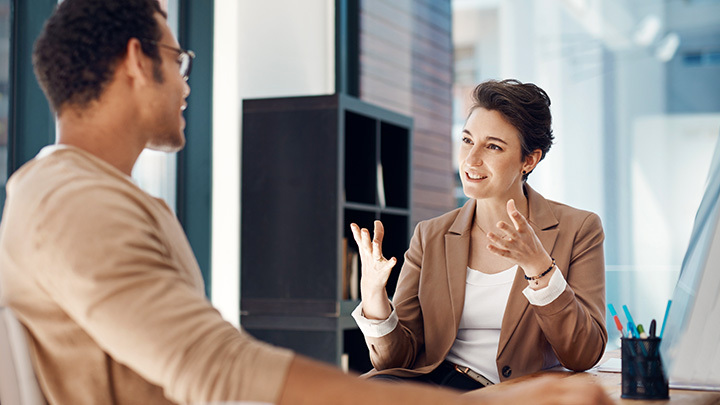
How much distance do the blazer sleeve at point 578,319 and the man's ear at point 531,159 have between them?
40 cm

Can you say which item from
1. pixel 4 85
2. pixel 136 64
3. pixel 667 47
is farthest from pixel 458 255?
pixel 667 47

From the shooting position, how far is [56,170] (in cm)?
102

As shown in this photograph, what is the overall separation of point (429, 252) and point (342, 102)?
61.1 inches

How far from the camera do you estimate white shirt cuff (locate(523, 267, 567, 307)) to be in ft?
5.86

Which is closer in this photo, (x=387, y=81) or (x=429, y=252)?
(x=429, y=252)

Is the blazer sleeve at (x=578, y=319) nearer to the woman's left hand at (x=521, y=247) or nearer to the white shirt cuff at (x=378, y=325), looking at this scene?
the woman's left hand at (x=521, y=247)

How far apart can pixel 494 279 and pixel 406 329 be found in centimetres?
28

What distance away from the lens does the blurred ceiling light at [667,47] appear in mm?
4242

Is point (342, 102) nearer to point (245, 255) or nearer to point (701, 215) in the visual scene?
point (245, 255)

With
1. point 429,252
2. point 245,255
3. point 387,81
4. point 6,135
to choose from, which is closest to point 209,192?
point 245,255

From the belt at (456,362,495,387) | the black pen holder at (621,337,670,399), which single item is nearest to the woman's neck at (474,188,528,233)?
the belt at (456,362,495,387)

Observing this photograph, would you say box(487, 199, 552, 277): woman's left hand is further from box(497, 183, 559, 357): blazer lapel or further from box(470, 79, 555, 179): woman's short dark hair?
box(470, 79, 555, 179): woman's short dark hair

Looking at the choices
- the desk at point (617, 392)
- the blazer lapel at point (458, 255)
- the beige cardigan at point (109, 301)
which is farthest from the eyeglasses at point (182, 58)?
the blazer lapel at point (458, 255)

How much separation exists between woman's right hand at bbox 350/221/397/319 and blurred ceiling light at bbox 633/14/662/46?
2.94 metres
